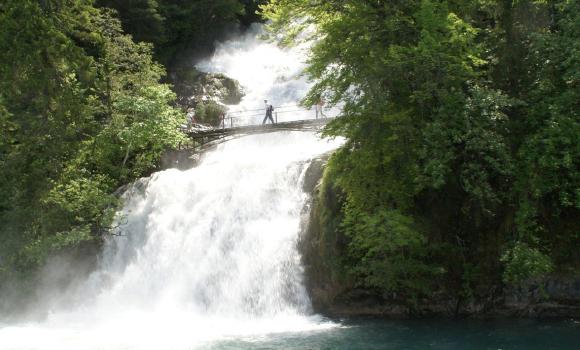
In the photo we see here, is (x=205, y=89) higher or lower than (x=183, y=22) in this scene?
lower

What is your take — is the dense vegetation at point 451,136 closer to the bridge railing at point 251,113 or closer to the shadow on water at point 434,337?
the shadow on water at point 434,337

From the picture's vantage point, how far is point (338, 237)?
46.5 feet

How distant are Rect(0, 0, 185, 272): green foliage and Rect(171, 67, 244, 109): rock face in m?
11.8

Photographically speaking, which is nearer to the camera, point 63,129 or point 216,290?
point 216,290

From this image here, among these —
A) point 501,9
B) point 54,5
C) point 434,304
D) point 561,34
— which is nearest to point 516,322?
point 434,304

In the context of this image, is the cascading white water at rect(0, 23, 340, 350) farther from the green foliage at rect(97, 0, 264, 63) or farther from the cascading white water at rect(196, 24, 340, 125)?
the green foliage at rect(97, 0, 264, 63)

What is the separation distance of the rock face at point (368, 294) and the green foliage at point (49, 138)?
23.9 feet

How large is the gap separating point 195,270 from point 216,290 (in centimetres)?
112

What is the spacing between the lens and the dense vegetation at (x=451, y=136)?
1177 cm

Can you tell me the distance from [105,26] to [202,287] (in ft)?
43.6

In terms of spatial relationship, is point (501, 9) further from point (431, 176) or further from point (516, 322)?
point (516, 322)

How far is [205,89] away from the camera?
112 feet

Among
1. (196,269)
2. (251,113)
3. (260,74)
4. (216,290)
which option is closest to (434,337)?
(216,290)

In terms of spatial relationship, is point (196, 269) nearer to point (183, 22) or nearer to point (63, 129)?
point (63, 129)
